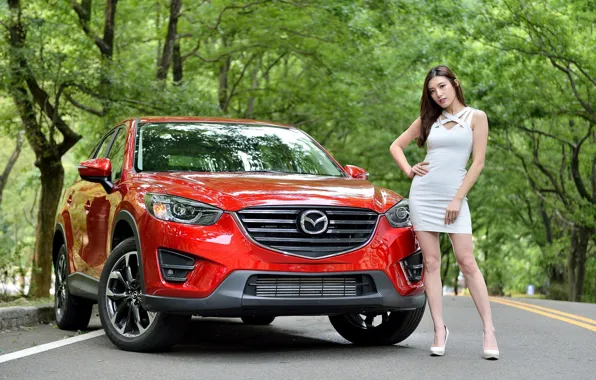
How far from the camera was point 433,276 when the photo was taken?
22.4 ft

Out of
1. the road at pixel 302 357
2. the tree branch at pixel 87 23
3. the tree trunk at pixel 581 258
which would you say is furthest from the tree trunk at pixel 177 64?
the road at pixel 302 357

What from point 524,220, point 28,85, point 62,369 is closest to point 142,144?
point 62,369

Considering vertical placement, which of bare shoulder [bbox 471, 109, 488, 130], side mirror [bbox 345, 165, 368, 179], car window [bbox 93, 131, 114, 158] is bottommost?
side mirror [bbox 345, 165, 368, 179]

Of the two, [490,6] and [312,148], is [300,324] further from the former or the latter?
[490,6]

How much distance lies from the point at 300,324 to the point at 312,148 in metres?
2.27

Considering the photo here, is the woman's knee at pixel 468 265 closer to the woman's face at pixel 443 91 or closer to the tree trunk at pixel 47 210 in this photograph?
the woman's face at pixel 443 91

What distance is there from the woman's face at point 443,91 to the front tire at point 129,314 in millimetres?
2267

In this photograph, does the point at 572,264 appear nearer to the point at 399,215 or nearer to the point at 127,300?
the point at 399,215

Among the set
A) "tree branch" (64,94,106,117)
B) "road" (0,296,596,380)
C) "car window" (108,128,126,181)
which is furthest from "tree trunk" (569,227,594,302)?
"car window" (108,128,126,181)

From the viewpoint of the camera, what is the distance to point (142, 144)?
7.84 metres

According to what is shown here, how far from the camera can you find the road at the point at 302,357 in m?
5.86

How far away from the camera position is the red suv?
6.34 metres

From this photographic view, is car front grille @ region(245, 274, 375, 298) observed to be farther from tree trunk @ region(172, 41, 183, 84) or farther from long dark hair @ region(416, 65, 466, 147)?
tree trunk @ region(172, 41, 183, 84)

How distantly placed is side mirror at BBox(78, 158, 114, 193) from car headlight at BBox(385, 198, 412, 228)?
7.39 feet
